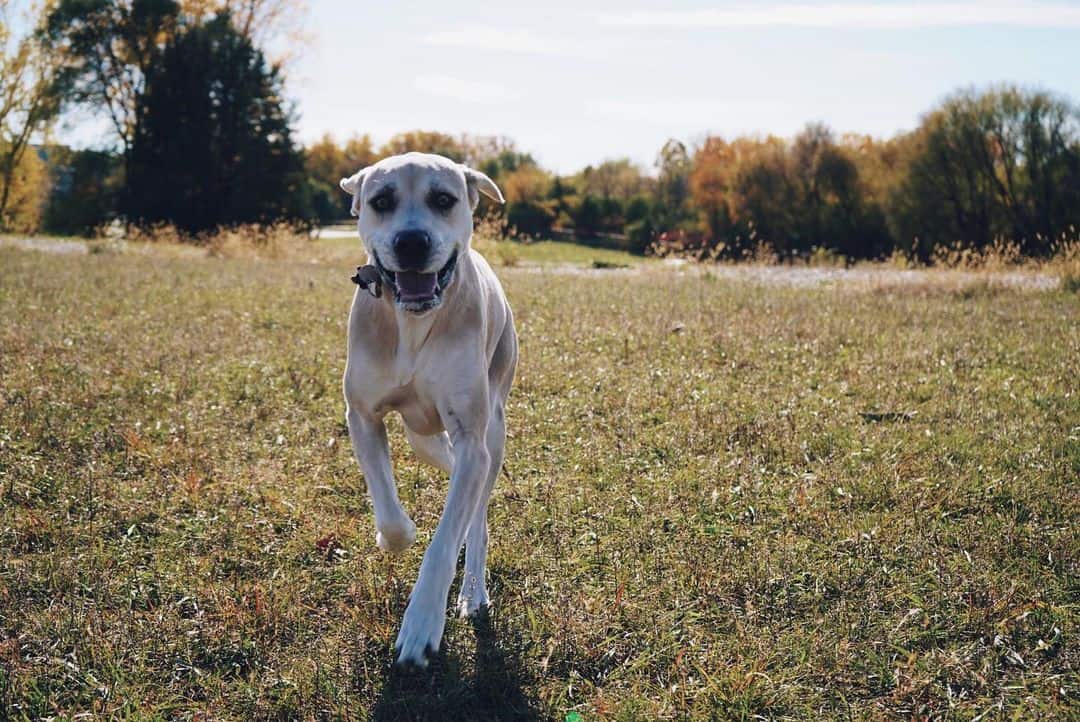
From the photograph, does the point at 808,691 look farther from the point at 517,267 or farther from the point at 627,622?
the point at 517,267

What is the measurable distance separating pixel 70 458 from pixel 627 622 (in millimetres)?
4001

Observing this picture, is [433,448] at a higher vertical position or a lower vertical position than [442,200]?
lower

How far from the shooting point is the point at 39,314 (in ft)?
37.7

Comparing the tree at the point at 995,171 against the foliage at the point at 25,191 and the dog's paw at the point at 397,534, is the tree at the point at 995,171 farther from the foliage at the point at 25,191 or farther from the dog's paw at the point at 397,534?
the foliage at the point at 25,191

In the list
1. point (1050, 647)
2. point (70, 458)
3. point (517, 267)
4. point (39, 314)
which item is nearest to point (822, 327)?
point (1050, 647)

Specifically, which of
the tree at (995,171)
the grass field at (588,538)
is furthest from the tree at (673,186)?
the grass field at (588,538)

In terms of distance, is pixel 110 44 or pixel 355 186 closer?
pixel 355 186

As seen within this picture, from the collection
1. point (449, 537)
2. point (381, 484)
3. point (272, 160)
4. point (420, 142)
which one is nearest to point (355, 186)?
point (381, 484)

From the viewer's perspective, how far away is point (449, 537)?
3.65 meters

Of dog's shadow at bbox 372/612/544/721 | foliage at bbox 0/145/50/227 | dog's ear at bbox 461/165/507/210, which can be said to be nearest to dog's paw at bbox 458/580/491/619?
dog's shadow at bbox 372/612/544/721

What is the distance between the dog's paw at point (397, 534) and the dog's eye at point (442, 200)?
1.41 meters

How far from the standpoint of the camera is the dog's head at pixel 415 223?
3.87 metres

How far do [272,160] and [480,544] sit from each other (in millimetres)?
36882

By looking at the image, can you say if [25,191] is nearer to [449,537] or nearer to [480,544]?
[480,544]
